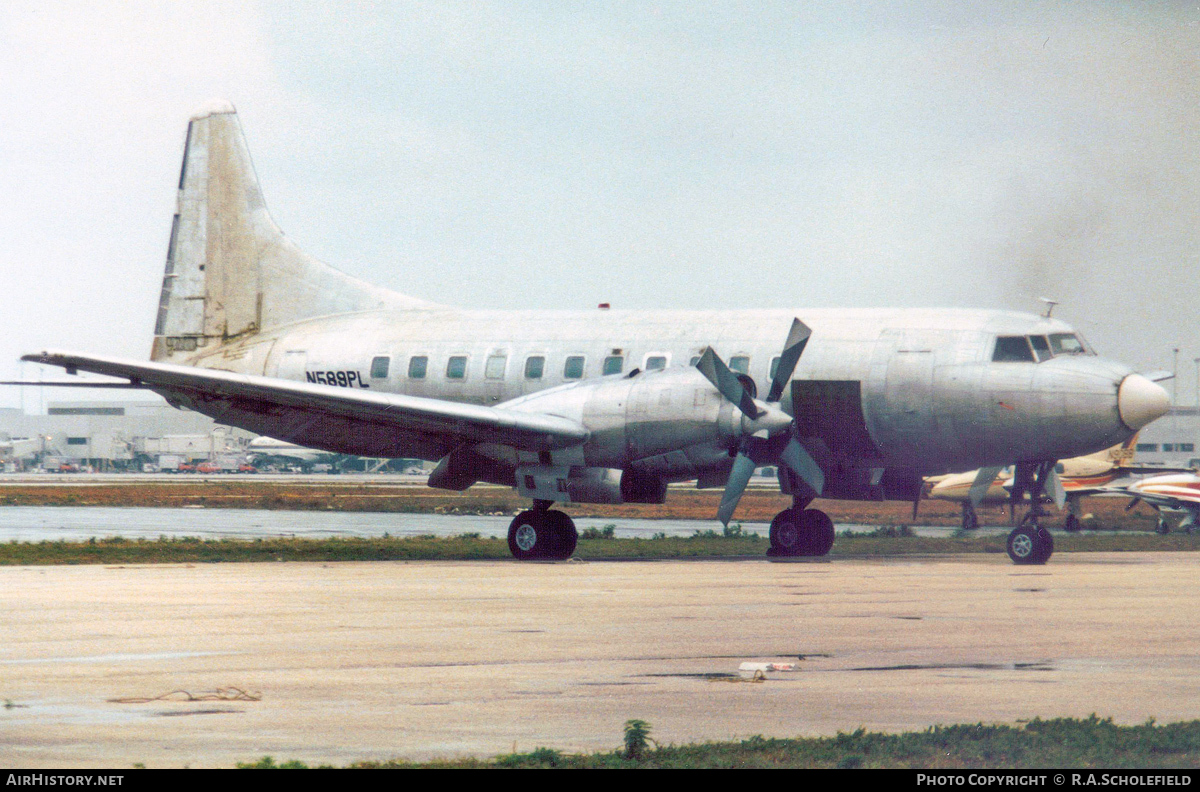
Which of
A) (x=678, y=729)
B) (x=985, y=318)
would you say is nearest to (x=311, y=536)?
(x=985, y=318)

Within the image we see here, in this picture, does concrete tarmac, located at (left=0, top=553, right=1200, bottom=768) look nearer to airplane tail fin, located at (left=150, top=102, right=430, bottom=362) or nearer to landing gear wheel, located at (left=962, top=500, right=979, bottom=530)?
airplane tail fin, located at (left=150, top=102, right=430, bottom=362)

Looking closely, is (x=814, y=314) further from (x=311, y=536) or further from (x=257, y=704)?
(x=257, y=704)

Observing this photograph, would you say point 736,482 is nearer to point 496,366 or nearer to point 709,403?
point 709,403

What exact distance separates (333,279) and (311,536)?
6452 millimetres

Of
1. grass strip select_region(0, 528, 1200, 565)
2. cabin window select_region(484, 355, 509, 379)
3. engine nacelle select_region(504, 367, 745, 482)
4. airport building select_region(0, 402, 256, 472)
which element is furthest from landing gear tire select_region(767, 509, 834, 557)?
airport building select_region(0, 402, 256, 472)

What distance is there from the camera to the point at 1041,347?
2630 cm

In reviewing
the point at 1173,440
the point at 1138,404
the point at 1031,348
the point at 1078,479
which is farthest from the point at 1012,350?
the point at 1173,440

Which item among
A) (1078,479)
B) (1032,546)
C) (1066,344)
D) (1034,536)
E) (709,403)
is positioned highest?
(1066,344)

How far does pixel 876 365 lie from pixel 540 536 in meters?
7.20

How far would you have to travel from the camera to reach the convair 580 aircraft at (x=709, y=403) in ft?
83.5

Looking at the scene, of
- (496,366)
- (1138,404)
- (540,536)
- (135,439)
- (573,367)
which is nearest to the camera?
(1138,404)

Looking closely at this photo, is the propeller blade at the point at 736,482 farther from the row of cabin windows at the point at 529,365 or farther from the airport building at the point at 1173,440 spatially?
the airport building at the point at 1173,440

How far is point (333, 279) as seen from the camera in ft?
115

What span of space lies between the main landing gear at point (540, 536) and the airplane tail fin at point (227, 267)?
969 centimetres
